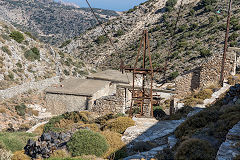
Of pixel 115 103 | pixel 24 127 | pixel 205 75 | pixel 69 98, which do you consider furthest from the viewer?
pixel 69 98

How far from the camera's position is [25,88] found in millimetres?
32094

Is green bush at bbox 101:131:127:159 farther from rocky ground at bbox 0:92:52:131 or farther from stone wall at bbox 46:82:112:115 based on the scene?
stone wall at bbox 46:82:112:115

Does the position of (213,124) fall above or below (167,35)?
below

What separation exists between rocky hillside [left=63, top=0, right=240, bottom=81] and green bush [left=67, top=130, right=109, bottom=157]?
114 ft

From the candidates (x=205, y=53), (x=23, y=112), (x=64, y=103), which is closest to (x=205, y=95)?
(x=64, y=103)

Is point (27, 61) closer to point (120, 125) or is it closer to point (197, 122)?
point (120, 125)

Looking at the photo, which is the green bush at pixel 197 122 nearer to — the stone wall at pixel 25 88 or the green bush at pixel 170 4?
the stone wall at pixel 25 88

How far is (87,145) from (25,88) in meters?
25.0

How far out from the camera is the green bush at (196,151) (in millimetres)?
6309

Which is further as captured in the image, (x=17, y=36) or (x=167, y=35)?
(x=167, y=35)

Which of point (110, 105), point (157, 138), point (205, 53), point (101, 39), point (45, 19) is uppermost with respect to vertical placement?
point (45, 19)

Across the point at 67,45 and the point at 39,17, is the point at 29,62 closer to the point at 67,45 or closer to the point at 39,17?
the point at 67,45

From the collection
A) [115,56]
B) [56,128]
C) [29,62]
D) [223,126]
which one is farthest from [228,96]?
[115,56]

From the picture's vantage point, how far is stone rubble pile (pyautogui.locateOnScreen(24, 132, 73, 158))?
9680mm
